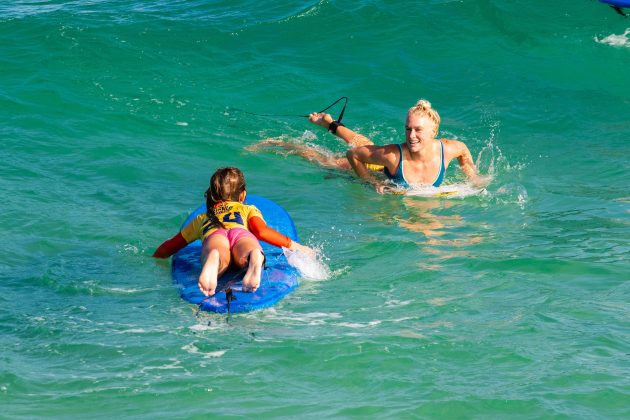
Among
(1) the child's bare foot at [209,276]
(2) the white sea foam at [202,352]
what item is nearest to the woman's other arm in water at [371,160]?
(1) the child's bare foot at [209,276]

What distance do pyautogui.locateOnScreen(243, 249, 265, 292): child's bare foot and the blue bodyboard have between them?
0.09 meters

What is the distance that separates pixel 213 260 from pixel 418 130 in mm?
3401

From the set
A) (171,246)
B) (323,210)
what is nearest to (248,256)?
(171,246)

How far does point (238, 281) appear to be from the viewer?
22.4 ft

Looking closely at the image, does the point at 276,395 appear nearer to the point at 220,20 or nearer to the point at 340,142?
the point at 340,142

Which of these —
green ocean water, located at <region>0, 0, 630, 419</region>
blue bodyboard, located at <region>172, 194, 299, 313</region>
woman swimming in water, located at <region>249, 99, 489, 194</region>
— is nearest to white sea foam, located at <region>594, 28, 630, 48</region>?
green ocean water, located at <region>0, 0, 630, 419</region>

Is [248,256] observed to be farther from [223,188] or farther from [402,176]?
[402,176]

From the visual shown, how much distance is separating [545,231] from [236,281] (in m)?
3.10

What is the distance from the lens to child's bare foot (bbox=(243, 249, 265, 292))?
6477 millimetres

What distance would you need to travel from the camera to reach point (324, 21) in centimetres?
1534

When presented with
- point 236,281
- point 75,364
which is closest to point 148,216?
point 236,281

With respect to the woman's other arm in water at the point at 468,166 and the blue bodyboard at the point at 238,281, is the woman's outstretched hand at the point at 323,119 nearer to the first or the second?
the woman's other arm in water at the point at 468,166

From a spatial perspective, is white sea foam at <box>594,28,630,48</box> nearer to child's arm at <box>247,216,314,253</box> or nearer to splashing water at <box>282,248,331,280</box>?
splashing water at <box>282,248,331,280</box>

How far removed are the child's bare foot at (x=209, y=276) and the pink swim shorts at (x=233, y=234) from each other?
45 cm
